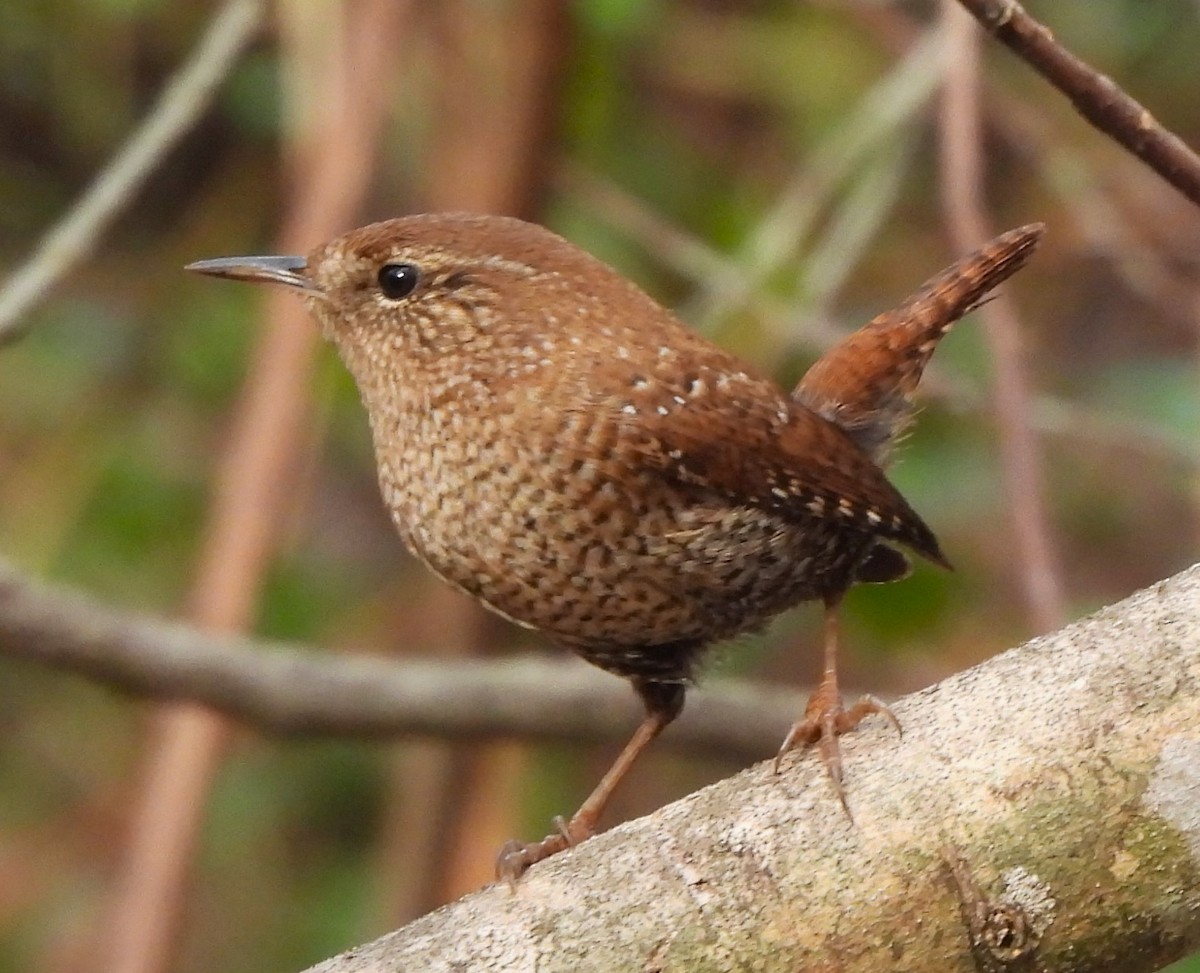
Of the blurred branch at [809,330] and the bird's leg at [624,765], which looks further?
the blurred branch at [809,330]

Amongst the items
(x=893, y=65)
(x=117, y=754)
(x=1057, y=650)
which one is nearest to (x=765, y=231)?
(x=893, y=65)

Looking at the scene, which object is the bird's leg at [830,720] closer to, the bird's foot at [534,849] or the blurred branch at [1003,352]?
the bird's foot at [534,849]

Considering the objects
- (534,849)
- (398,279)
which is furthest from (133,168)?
(534,849)

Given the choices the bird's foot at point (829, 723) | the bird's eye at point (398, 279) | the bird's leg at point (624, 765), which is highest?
the bird's eye at point (398, 279)

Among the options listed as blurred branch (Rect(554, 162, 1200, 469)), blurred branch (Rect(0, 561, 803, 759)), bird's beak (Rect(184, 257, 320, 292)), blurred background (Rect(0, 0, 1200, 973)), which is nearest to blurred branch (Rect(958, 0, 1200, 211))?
blurred background (Rect(0, 0, 1200, 973))

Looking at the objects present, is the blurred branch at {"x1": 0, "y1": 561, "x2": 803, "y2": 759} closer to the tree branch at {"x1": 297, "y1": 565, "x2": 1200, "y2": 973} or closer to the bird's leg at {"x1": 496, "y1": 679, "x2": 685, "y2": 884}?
the bird's leg at {"x1": 496, "y1": 679, "x2": 685, "y2": 884}

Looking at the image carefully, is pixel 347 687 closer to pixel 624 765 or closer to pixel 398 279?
pixel 624 765

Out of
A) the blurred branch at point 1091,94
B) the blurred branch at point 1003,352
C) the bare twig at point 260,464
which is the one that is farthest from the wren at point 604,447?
the bare twig at point 260,464
